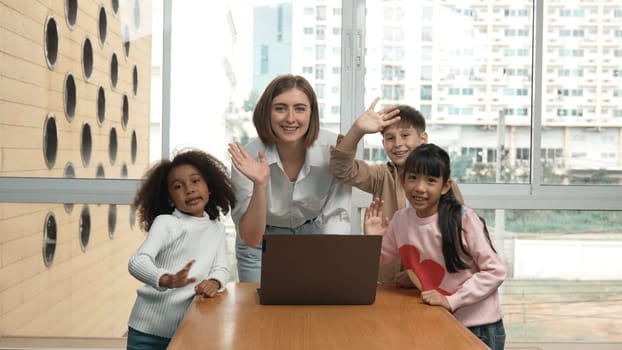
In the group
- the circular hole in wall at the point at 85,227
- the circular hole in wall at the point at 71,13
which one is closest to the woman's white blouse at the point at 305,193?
the circular hole in wall at the point at 85,227

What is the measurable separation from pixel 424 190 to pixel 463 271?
0.26 metres

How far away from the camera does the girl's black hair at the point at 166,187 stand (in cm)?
268

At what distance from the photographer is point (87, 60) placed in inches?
161

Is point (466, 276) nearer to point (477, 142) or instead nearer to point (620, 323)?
point (477, 142)

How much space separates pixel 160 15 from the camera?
4.06 meters

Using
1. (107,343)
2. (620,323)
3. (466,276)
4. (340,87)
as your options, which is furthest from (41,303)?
(620,323)

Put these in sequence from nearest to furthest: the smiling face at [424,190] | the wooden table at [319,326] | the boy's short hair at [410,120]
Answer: the wooden table at [319,326], the smiling face at [424,190], the boy's short hair at [410,120]

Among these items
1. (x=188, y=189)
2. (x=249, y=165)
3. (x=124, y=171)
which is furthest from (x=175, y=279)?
(x=124, y=171)

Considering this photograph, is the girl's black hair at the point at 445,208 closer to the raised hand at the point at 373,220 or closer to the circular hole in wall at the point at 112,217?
the raised hand at the point at 373,220

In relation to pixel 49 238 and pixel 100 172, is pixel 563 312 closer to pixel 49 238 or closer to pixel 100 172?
pixel 100 172

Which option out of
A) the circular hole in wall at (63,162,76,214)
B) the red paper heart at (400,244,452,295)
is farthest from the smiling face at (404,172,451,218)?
the circular hole in wall at (63,162,76,214)

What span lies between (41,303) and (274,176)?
1724 millimetres

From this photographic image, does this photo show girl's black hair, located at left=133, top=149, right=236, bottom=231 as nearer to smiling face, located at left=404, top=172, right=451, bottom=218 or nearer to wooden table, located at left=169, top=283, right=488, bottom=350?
wooden table, located at left=169, top=283, right=488, bottom=350

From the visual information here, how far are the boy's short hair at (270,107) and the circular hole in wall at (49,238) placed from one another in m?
1.60
